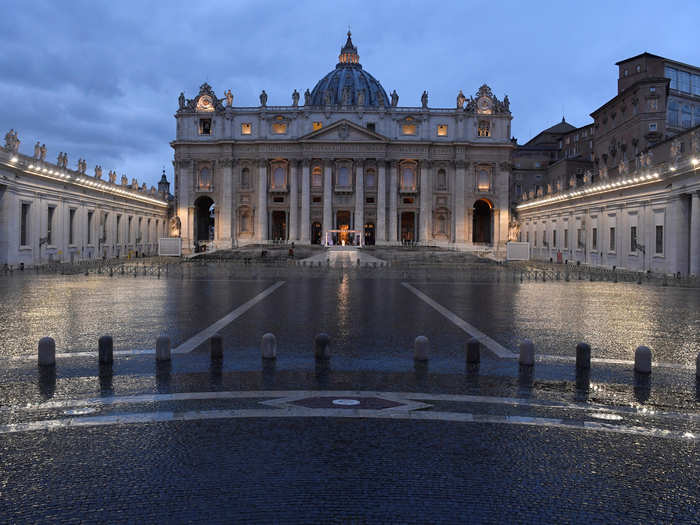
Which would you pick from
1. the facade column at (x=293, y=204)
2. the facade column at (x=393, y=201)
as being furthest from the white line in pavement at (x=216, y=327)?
the facade column at (x=393, y=201)

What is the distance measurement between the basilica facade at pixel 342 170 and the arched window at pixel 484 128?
0.50 feet

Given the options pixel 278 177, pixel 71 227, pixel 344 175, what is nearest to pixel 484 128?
pixel 344 175

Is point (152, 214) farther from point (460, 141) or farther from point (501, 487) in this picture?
point (501, 487)

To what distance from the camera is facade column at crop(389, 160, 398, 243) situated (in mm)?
92875

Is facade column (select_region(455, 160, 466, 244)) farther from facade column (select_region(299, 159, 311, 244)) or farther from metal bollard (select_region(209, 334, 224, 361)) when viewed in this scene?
metal bollard (select_region(209, 334, 224, 361))

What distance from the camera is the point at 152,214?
88750mm

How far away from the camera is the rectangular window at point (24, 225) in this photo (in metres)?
47.6

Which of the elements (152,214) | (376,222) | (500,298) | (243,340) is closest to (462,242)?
(376,222)

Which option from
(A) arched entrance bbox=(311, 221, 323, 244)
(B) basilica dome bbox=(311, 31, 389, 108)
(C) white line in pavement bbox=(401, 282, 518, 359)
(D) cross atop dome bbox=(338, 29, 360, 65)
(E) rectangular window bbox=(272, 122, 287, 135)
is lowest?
(C) white line in pavement bbox=(401, 282, 518, 359)

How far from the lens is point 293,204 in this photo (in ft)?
304

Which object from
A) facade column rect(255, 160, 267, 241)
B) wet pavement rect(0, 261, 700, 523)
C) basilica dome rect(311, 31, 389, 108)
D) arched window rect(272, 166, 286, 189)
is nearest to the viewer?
wet pavement rect(0, 261, 700, 523)

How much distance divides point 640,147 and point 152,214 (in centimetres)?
6461

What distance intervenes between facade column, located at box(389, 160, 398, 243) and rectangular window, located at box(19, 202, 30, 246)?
55000 mm

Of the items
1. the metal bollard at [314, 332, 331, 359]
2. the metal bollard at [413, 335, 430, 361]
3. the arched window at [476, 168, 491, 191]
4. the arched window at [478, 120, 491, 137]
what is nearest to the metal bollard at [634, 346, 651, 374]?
the metal bollard at [413, 335, 430, 361]
